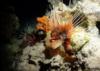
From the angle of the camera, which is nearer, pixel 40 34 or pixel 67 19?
pixel 67 19

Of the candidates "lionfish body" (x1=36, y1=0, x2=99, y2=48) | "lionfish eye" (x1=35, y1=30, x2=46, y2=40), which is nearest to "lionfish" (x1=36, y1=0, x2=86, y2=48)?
"lionfish body" (x1=36, y1=0, x2=99, y2=48)

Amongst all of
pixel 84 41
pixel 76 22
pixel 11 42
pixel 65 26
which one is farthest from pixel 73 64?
pixel 11 42

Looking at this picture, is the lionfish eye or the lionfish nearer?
the lionfish

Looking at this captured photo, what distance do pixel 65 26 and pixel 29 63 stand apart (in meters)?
0.92

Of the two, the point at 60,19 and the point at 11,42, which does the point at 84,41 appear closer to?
the point at 60,19

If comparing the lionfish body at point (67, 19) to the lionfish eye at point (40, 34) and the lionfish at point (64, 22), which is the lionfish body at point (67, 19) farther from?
the lionfish eye at point (40, 34)

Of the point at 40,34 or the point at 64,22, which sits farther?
the point at 40,34

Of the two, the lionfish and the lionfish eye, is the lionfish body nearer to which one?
the lionfish

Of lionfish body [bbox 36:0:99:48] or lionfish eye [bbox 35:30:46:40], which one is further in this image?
lionfish eye [bbox 35:30:46:40]

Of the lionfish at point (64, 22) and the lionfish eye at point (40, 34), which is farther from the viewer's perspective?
the lionfish eye at point (40, 34)

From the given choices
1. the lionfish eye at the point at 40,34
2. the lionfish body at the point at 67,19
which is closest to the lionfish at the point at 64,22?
the lionfish body at the point at 67,19

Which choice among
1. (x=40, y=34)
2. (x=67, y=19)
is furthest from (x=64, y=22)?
(x=40, y=34)

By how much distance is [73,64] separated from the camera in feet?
10.8

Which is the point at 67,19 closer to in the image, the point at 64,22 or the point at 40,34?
the point at 64,22
